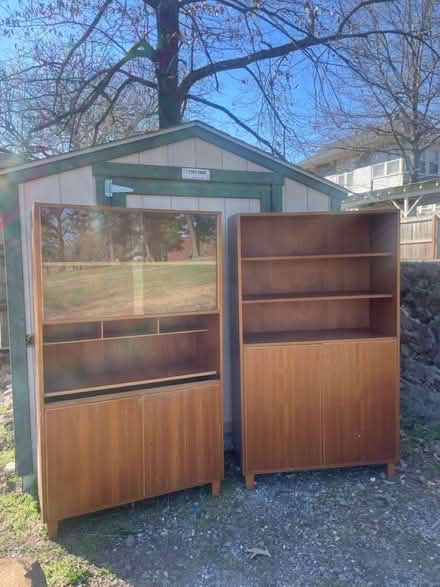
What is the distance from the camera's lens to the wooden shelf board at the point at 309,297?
2.74 metres

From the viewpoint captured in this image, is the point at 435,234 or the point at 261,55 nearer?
the point at 261,55

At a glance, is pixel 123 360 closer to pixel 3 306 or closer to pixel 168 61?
pixel 3 306

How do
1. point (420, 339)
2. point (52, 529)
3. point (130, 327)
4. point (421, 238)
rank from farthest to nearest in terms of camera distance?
point (421, 238) < point (420, 339) < point (130, 327) < point (52, 529)

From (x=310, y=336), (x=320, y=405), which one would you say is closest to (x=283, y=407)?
(x=320, y=405)

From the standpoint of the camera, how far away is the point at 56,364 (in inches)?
102

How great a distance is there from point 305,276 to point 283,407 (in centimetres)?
103

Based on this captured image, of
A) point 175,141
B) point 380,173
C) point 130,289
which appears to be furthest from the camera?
point 380,173

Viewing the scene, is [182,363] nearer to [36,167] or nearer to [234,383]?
[234,383]

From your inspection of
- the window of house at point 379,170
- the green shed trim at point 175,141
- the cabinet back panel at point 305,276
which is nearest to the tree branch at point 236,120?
the green shed trim at point 175,141

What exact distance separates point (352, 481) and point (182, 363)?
1461mm

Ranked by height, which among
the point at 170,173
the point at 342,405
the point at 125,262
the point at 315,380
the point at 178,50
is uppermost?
the point at 178,50

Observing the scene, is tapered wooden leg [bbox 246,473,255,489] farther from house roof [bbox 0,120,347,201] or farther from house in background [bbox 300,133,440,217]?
house in background [bbox 300,133,440,217]

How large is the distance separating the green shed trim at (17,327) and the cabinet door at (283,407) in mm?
1499

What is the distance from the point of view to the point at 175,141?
2.93 metres
